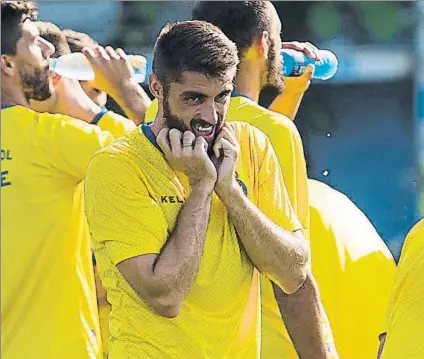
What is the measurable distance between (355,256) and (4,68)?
4.47 ft

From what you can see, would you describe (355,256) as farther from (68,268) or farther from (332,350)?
(68,268)

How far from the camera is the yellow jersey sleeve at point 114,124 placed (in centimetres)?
400

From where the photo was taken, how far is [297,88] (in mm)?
3977

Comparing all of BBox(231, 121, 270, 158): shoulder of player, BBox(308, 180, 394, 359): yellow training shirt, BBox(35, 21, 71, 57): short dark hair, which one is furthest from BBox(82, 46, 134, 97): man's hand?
BBox(231, 121, 270, 158): shoulder of player

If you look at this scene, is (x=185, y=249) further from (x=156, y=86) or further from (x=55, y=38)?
(x=55, y=38)

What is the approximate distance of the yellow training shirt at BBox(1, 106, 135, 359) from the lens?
3688 mm

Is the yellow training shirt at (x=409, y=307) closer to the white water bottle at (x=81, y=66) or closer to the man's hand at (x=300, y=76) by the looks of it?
the man's hand at (x=300, y=76)

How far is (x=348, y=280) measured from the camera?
362 cm

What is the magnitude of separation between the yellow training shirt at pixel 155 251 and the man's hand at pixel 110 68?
47.1 inches

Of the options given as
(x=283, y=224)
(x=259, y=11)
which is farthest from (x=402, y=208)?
(x=283, y=224)

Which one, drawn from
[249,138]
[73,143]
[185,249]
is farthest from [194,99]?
[73,143]

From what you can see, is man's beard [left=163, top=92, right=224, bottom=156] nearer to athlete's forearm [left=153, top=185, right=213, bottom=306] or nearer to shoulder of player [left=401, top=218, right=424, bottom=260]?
athlete's forearm [left=153, top=185, right=213, bottom=306]

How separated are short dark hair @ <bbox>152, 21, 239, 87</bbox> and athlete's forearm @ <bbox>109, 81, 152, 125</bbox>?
1.22 meters

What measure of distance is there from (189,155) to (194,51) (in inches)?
9.7
